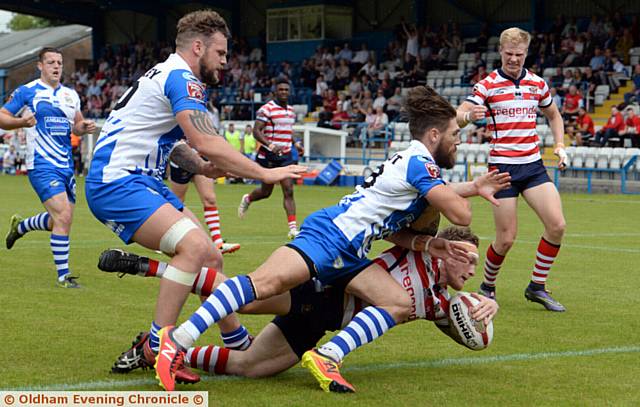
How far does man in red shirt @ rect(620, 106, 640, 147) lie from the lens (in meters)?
27.0

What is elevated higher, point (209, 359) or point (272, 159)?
point (209, 359)

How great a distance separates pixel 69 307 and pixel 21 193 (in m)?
18.4

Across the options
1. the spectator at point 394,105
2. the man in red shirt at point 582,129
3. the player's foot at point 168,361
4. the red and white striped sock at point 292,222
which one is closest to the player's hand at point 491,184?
the player's foot at point 168,361

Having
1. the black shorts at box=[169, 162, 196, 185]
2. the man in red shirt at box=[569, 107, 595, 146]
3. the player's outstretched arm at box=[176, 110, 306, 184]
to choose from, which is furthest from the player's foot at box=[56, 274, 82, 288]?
the man in red shirt at box=[569, 107, 595, 146]

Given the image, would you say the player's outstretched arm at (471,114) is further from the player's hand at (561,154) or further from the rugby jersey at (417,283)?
the rugby jersey at (417,283)

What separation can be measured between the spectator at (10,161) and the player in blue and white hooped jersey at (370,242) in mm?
36994

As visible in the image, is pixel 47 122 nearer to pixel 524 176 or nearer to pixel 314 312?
pixel 524 176

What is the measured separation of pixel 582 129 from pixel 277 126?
1458 cm

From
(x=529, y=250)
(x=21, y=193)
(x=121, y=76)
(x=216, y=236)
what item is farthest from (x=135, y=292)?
(x=121, y=76)

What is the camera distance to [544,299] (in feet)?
28.4

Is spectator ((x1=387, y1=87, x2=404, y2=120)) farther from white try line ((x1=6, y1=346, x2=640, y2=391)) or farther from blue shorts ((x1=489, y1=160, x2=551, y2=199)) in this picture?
white try line ((x1=6, y1=346, x2=640, y2=391))

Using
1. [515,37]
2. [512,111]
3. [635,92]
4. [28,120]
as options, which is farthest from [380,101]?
[28,120]

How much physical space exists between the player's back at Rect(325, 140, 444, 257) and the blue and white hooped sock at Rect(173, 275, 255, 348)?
68 cm

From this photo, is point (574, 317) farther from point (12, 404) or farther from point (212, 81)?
point (12, 404)
